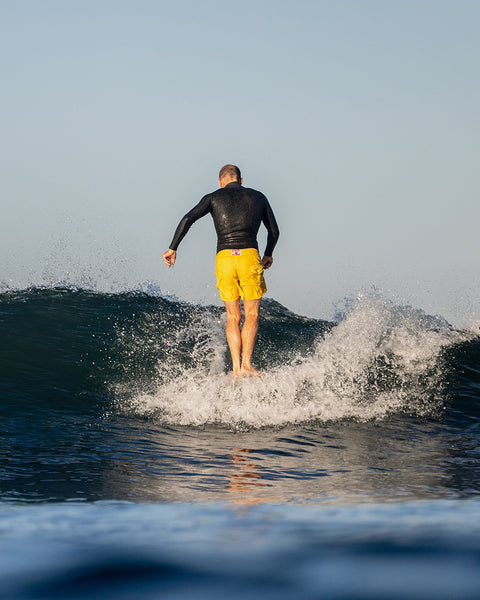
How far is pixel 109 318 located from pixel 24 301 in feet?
5.26

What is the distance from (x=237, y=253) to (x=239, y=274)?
22 cm

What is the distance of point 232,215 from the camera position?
6469 millimetres

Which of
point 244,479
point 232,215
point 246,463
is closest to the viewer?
point 244,479

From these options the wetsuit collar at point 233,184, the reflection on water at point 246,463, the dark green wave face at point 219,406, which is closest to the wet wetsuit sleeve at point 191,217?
the wetsuit collar at point 233,184

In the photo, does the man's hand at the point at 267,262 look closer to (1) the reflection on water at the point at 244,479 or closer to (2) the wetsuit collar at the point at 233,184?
(2) the wetsuit collar at the point at 233,184

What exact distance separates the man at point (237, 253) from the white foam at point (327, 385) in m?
0.46

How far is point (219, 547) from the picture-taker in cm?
174

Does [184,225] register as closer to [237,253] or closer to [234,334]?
[237,253]

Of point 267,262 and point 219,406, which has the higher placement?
point 267,262

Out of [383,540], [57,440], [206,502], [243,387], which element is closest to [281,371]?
[243,387]

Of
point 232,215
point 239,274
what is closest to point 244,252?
point 239,274

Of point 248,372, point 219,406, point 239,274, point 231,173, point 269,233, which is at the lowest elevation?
point 219,406

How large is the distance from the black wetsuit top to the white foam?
4.66 feet

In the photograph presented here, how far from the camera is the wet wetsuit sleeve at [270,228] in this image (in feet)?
22.0
